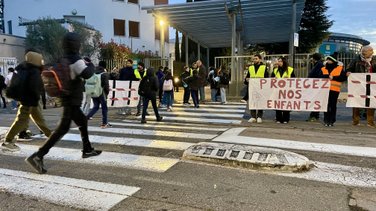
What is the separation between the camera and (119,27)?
36438mm

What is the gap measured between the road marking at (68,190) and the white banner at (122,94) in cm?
684

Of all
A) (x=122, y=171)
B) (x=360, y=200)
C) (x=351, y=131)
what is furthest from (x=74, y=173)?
(x=351, y=131)

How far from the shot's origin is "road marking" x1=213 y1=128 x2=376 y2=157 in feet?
21.4

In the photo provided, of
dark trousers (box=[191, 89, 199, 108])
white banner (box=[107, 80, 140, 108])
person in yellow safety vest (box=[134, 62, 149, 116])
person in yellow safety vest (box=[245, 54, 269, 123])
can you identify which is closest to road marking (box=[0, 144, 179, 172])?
person in yellow safety vest (box=[245, 54, 269, 123])

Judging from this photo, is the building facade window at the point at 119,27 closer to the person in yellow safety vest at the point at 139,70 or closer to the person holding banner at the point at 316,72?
the person in yellow safety vest at the point at 139,70

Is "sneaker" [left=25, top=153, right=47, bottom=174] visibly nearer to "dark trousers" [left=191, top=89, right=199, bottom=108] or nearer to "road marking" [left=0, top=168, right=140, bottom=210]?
"road marking" [left=0, top=168, right=140, bottom=210]

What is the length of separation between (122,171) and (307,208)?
2679 mm

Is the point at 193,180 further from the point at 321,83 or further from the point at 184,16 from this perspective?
the point at 184,16

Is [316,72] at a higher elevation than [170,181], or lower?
higher

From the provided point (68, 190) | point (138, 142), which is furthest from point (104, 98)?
point (68, 190)

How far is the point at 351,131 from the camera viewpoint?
872cm

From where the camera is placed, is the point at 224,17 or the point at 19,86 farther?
the point at 224,17

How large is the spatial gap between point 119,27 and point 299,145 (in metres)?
31.9

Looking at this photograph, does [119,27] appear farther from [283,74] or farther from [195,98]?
[283,74]
